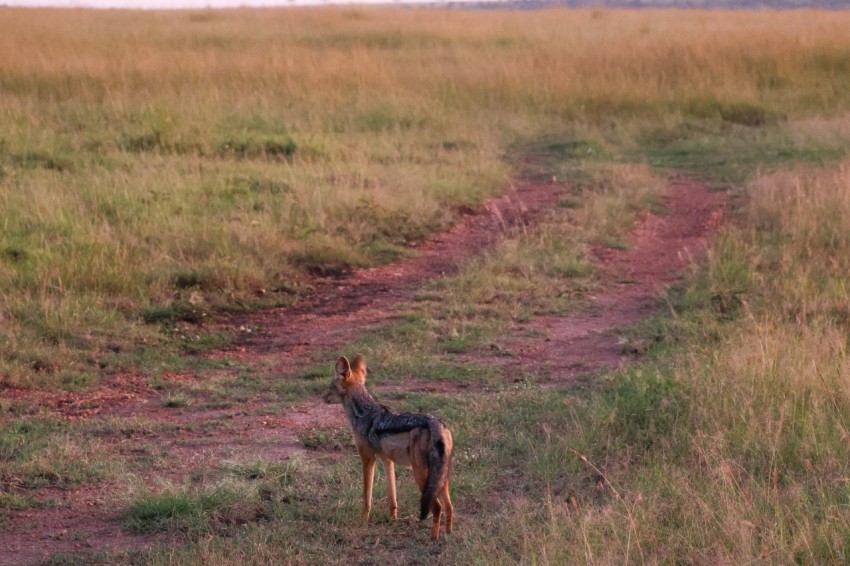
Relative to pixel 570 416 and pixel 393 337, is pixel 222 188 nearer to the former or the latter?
pixel 393 337

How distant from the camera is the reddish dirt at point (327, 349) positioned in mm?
3910

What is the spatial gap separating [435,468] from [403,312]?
11.1 feet

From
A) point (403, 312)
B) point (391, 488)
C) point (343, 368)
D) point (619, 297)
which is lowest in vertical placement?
point (619, 297)

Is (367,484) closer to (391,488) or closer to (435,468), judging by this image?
(391,488)

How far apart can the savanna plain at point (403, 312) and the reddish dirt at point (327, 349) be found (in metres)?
0.04

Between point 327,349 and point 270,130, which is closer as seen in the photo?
point 327,349

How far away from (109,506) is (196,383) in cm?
159

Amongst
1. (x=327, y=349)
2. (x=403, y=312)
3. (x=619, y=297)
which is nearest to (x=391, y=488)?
(x=327, y=349)

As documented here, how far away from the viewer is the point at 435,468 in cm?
345

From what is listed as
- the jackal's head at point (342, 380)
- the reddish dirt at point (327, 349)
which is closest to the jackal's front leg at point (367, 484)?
the jackal's head at point (342, 380)

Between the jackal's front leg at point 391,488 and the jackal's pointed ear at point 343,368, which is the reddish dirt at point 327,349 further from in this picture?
the jackal's front leg at point 391,488

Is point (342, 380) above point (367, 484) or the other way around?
above

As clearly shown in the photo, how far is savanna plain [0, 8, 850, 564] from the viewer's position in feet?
12.1

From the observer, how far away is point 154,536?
3.74 metres
